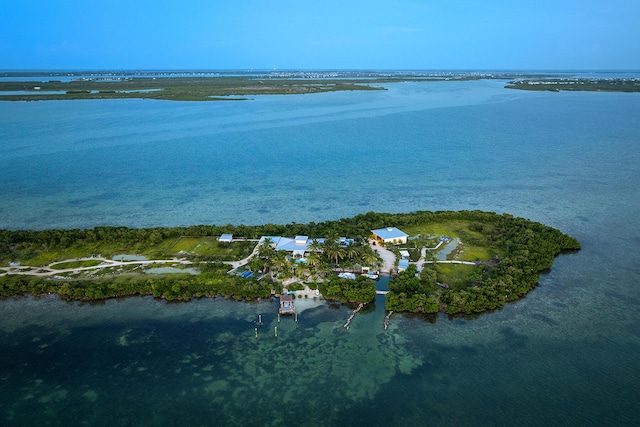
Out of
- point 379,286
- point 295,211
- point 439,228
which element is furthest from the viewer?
point 295,211

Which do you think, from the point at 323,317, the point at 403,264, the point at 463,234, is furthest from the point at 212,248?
the point at 463,234

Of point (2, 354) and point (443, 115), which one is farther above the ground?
point (443, 115)

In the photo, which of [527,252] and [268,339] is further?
[527,252]

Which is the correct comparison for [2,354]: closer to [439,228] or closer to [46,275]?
[46,275]

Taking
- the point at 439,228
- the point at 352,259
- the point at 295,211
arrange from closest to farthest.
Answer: the point at 352,259 < the point at 439,228 < the point at 295,211

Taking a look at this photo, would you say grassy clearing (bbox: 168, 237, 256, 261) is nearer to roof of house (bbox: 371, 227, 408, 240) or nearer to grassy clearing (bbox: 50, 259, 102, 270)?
grassy clearing (bbox: 50, 259, 102, 270)

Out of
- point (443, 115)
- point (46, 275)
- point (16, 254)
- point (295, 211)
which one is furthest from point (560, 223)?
point (443, 115)

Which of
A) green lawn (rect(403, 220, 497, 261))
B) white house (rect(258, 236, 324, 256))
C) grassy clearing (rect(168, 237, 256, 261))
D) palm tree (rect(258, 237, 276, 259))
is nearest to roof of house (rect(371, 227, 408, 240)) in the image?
green lawn (rect(403, 220, 497, 261))
